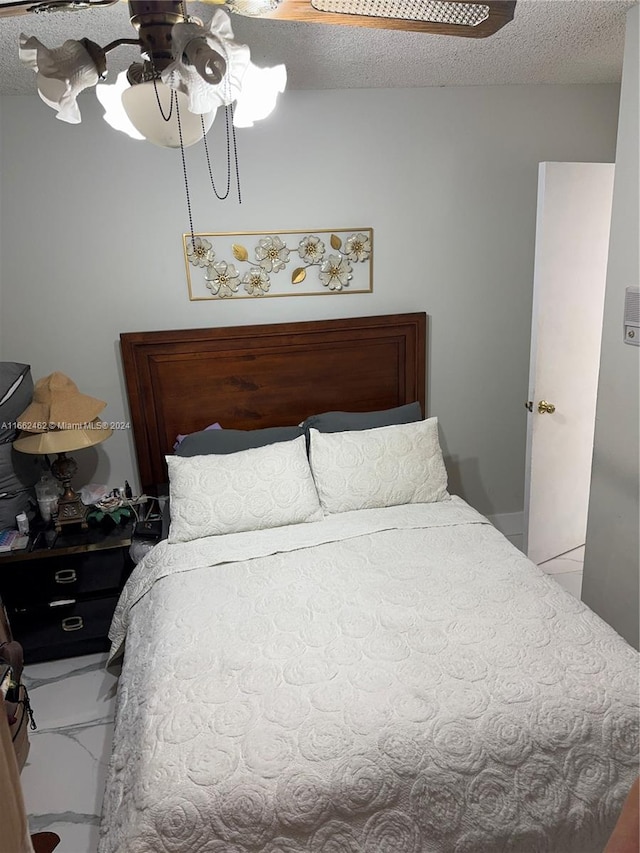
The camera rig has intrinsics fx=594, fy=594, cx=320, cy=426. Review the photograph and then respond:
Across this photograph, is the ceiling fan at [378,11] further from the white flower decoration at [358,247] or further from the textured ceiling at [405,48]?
the white flower decoration at [358,247]

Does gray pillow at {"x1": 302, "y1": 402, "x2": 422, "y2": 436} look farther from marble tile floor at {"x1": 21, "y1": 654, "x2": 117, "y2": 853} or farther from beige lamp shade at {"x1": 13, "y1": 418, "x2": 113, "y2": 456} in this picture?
marble tile floor at {"x1": 21, "y1": 654, "x2": 117, "y2": 853}

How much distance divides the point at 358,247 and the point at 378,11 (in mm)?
1562

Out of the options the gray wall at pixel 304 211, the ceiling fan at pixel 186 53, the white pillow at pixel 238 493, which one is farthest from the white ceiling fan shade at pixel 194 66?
the gray wall at pixel 304 211

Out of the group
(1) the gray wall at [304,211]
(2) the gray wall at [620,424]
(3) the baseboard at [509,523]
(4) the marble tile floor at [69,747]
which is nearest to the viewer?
(4) the marble tile floor at [69,747]

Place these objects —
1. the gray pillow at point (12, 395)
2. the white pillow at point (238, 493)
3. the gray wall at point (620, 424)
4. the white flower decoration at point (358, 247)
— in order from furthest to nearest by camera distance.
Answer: the white flower decoration at point (358, 247) < the gray pillow at point (12, 395) < the white pillow at point (238, 493) < the gray wall at point (620, 424)

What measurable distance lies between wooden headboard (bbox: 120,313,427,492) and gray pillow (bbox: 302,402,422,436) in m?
0.18

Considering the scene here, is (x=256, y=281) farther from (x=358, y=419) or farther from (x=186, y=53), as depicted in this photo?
(x=186, y=53)

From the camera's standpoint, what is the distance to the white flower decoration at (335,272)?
2879 mm

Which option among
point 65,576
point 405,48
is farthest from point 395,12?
point 65,576

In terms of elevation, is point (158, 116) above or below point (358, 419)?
above

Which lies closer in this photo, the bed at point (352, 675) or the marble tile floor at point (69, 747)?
the bed at point (352, 675)

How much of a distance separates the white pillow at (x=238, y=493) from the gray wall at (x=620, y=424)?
3.79 feet

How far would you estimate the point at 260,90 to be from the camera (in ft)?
4.72

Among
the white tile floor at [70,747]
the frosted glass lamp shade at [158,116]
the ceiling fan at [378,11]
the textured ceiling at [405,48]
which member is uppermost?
the textured ceiling at [405,48]
